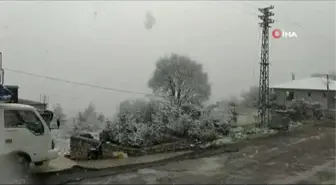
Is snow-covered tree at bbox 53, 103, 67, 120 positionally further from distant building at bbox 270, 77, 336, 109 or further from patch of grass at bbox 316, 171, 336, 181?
distant building at bbox 270, 77, 336, 109

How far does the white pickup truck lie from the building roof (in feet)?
114

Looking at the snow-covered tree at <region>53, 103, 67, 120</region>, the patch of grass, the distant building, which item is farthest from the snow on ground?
the distant building

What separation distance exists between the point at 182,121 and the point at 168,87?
39.3 ft

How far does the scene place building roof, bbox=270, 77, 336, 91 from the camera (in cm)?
3832

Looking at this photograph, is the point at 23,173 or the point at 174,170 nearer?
the point at 23,173

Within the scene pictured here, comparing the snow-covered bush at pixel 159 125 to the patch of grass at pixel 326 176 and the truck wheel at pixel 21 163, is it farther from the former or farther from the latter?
the patch of grass at pixel 326 176

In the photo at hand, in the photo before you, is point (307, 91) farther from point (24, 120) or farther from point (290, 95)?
point (24, 120)

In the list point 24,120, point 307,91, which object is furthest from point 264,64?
point 307,91

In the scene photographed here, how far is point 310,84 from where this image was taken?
130ft

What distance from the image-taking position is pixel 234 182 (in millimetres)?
8172

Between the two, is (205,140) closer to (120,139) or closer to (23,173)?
(120,139)

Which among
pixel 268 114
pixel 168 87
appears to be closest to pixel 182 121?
pixel 268 114

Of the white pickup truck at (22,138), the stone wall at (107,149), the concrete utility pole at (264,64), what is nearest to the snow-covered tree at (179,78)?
the concrete utility pole at (264,64)

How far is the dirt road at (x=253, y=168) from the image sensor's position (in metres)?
8.32
